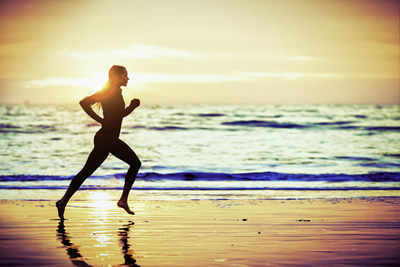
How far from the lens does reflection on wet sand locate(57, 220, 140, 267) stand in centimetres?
452

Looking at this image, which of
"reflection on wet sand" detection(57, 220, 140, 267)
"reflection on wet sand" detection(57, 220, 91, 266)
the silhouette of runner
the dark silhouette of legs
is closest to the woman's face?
the silhouette of runner

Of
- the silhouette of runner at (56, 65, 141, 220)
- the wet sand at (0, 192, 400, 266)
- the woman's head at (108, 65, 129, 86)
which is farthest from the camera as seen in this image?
the woman's head at (108, 65, 129, 86)

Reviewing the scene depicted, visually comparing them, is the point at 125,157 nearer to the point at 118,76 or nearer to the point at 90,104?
the point at 90,104

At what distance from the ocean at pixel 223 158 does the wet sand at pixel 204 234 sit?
7.18 feet

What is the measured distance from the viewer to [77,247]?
16.9 ft

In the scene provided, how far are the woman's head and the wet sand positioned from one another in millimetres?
1787

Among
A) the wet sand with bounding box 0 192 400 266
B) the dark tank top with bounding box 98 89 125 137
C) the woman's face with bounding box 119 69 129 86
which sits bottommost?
the wet sand with bounding box 0 192 400 266

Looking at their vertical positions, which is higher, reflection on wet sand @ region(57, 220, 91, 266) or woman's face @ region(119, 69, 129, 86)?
woman's face @ region(119, 69, 129, 86)

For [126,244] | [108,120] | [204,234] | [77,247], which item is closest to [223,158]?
[108,120]

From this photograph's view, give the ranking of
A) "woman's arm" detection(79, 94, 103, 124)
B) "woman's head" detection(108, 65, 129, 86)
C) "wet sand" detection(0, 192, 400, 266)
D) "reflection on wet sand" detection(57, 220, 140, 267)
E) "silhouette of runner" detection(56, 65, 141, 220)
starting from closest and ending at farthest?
"reflection on wet sand" detection(57, 220, 140, 267) → "wet sand" detection(0, 192, 400, 266) → "woman's arm" detection(79, 94, 103, 124) → "silhouette of runner" detection(56, 65, 141, 220) → "woman's head" detection(108, 65, 129, 86)

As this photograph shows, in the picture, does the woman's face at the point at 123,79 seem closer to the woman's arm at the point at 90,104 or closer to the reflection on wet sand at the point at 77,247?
the woman's arm at the point at 90,104

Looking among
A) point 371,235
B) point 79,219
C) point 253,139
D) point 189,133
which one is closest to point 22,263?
point 79,219

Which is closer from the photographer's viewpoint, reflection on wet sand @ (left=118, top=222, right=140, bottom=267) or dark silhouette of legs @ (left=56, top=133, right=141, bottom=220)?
reflection on wet sand @ (left=118, top=222, right=140, bottom=267)

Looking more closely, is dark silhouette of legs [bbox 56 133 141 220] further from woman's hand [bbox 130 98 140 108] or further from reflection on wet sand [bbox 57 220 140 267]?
reflection on wet sand [bbox 57 220 140 267]
